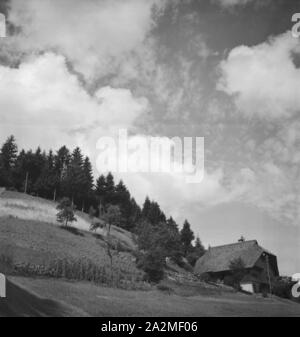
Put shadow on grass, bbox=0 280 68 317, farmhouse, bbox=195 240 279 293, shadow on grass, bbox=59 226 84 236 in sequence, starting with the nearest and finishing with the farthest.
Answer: shadow on grass, bbox=0 280 68 317 < farmhouse, bbox=195 240 279 293 < shadow on grass, bbox=59 226 84 236

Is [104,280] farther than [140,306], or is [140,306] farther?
[104,280]

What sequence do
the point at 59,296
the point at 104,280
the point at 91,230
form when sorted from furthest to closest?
1. the point at 91,230
2. the point at 104,280
3. the point at 59,296

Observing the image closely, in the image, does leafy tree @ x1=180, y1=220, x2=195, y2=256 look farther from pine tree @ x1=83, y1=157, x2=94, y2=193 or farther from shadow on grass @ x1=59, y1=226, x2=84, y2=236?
shadow on grass @ x1=59, y1=226, x2=84, y2=236

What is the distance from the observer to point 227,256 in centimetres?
7012

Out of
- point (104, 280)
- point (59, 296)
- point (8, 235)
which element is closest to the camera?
point (59, 296)

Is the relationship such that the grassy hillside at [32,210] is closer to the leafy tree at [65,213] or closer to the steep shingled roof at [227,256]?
the leafy tree at [65,213]

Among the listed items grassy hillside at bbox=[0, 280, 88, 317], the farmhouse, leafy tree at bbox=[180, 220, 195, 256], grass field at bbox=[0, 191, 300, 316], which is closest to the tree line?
leafy tree at bbox=[180, 220, 195, 256]

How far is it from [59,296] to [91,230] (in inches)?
1827

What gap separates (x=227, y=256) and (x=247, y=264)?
23.3 ft

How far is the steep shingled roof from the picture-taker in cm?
Answer: 6538
